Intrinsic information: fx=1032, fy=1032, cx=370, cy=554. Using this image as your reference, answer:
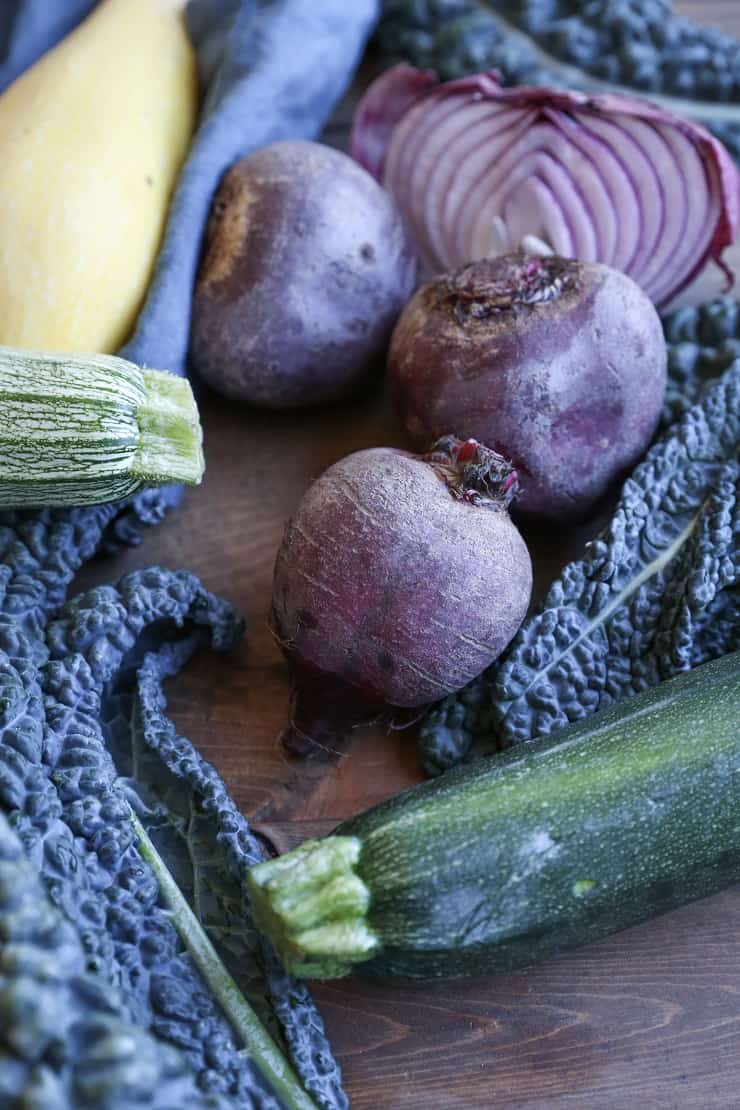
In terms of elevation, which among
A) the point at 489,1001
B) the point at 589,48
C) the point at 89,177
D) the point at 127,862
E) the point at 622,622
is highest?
the point at 89,177

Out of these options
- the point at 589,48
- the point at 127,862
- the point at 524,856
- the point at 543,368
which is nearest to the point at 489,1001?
the point at 524,856

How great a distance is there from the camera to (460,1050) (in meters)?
1.10

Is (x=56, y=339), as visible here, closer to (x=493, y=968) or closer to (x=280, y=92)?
(x=280, y=92)

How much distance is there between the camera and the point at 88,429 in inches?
46.1

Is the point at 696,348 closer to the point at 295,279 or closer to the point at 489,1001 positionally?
the point at 295,279

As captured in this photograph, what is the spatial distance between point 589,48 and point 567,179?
0.37 m

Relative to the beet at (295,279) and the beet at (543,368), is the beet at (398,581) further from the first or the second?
the beet at (295,279)

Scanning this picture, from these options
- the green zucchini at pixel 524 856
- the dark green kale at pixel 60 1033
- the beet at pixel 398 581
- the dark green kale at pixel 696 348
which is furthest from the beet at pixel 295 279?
the dark green kale at pixel 60 1033

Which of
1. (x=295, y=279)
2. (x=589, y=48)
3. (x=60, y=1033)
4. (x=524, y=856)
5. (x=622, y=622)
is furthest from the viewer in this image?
(x=589, y=48)

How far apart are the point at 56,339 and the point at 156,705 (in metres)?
0.48

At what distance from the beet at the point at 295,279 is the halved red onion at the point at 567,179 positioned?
0.16 meters

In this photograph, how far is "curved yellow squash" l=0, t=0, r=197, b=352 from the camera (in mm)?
1299

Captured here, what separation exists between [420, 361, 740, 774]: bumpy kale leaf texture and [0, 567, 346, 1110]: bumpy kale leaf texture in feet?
1.00

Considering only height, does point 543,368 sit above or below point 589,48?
below
